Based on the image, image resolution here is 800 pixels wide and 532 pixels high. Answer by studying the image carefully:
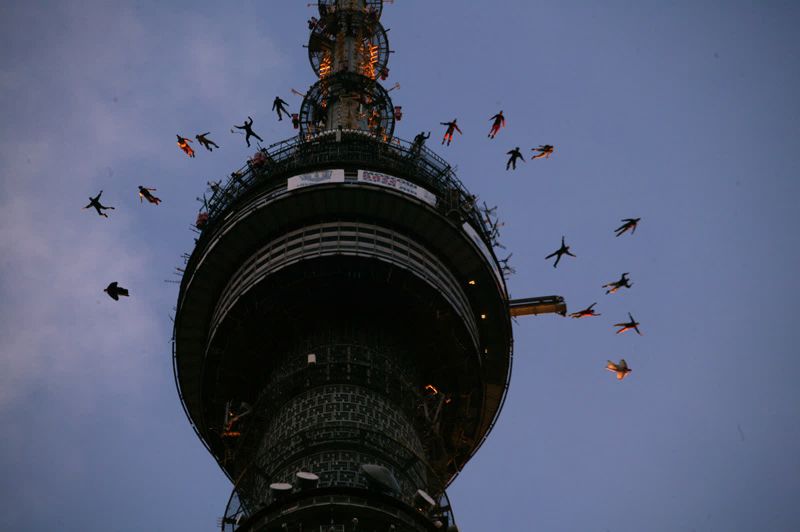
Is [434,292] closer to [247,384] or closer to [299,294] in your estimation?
[299,294]

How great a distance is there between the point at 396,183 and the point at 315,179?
11.6ft

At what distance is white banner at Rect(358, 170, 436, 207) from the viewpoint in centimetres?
3953

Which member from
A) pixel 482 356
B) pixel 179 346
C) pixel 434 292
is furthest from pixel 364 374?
pixel 179 346

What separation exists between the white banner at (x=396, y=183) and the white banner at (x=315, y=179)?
38.0 inches

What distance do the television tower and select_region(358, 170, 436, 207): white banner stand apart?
0.25 feet

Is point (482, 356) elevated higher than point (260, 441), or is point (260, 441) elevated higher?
point (482, 356)

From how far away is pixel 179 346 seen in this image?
4134cm

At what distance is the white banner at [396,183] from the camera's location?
39531mm

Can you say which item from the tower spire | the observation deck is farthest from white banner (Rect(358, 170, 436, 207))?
the tower spire

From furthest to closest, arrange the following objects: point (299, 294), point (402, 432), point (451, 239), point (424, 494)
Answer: point (451, 239) → point (299, 294) → point (402, 432) → point (424, 494)

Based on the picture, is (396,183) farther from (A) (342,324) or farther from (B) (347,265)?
(A) (342,324)

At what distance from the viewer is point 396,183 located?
131ft

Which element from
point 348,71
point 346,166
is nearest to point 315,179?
point 346,166

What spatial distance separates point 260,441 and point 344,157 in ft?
44.1
